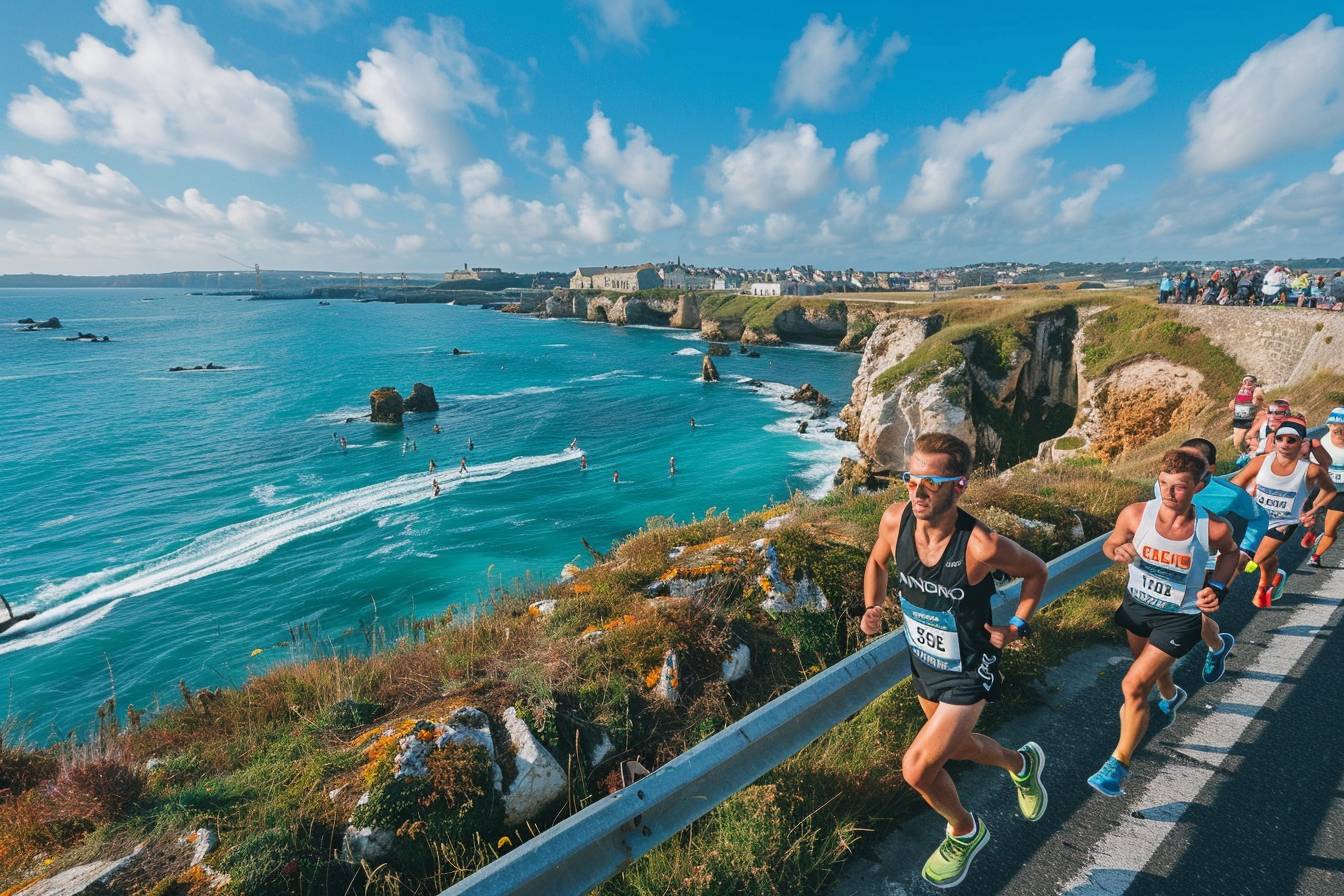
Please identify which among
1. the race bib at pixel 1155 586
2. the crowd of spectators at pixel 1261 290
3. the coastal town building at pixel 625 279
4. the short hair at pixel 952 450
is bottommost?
the race bib at pixel 1155 586

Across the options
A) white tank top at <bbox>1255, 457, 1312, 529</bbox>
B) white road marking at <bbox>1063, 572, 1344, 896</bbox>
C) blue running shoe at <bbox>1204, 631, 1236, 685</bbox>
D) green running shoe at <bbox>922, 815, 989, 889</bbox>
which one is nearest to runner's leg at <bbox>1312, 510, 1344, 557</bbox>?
white tank top at <bbox>1255, 457, 1312, 529</bbox>

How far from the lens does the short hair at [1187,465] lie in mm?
3701

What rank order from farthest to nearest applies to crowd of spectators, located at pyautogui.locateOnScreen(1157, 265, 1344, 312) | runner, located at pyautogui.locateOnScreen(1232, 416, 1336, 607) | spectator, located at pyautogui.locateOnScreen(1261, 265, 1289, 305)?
spectator, located at pyautogui.locateOnScreen(1261, 265, 1289, 305), crowd of spectators, located at pyautogui.locateOnScreen(1157, 265, 1344, 312), runner, located at pyautogui.locateOnScreen(1232, 416, 1336, 607)

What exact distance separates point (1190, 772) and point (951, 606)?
5.77ft

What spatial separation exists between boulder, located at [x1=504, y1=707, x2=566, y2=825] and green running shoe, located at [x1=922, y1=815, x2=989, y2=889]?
198 cm

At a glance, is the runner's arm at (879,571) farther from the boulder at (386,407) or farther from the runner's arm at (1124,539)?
the boulder at (386,407)

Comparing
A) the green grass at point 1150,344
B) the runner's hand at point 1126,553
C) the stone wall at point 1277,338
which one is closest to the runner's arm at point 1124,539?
the runner's hand at point 1126,553

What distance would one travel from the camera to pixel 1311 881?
8.32 feet

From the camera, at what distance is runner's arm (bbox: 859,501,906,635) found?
3408 millimetres

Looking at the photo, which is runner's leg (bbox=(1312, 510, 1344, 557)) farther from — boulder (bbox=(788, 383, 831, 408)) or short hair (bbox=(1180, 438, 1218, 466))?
boulder (bbox=(788, 383, 831, 408))

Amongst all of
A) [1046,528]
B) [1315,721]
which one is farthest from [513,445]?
[1315,721]

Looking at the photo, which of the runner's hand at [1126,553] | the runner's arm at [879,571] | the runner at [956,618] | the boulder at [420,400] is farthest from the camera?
the boulder at [420,400]

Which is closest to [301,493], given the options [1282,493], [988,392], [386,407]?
[386,407]

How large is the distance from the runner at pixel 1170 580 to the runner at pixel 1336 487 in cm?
419
